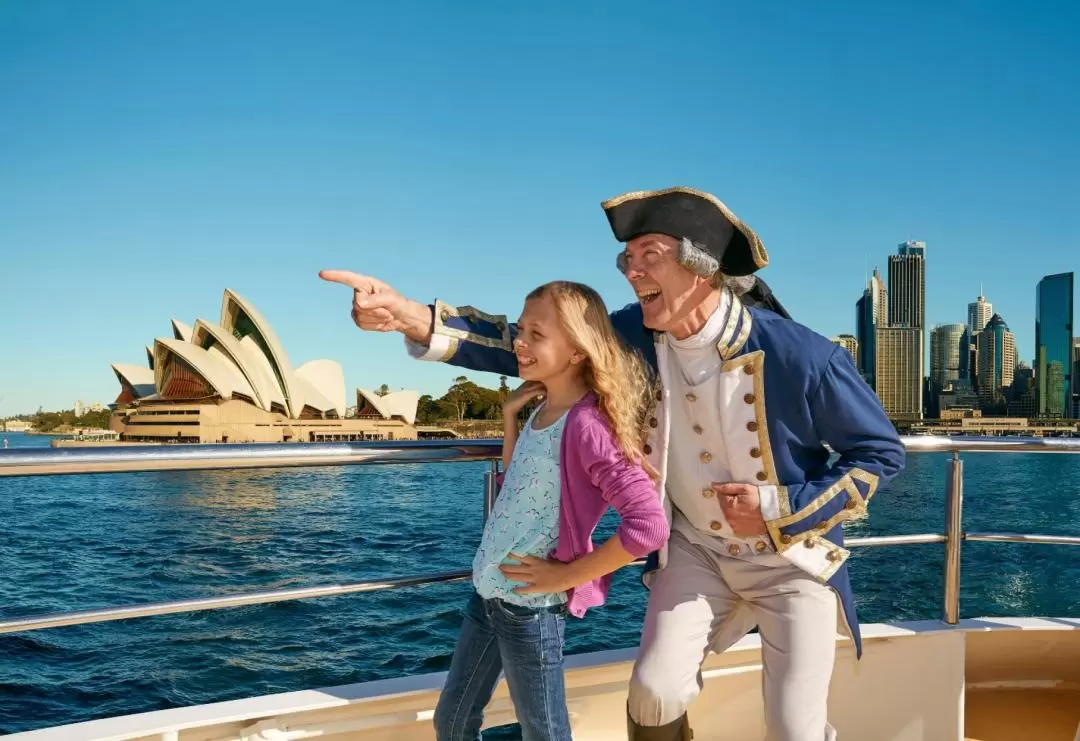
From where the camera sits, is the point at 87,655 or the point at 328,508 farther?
the point at 328,508

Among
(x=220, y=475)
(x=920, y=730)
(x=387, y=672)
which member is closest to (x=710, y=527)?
(x=920, y=730)

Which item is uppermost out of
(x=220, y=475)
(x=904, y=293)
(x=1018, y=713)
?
(x=904, y=293)

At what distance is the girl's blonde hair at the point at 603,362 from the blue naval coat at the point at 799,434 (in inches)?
5.7

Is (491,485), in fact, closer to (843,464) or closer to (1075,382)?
(843,464)

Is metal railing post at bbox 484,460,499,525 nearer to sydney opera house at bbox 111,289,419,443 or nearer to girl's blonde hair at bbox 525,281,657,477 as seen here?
girl's blonde hair at bbox 525,281,657,477

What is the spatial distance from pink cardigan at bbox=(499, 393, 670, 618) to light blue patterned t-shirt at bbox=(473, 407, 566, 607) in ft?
0.07

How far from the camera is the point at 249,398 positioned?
56281 mm

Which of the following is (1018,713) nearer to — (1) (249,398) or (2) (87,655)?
(2) (87,655)

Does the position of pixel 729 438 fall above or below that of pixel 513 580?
above

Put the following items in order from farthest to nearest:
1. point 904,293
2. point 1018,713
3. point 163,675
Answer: point 904,293
point 163,675
point 1018,713

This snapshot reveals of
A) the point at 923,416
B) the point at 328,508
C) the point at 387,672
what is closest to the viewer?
the point at 387,672

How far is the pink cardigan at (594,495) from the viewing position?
1514 millimetres

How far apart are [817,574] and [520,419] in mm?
734

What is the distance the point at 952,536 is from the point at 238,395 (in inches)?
2287
